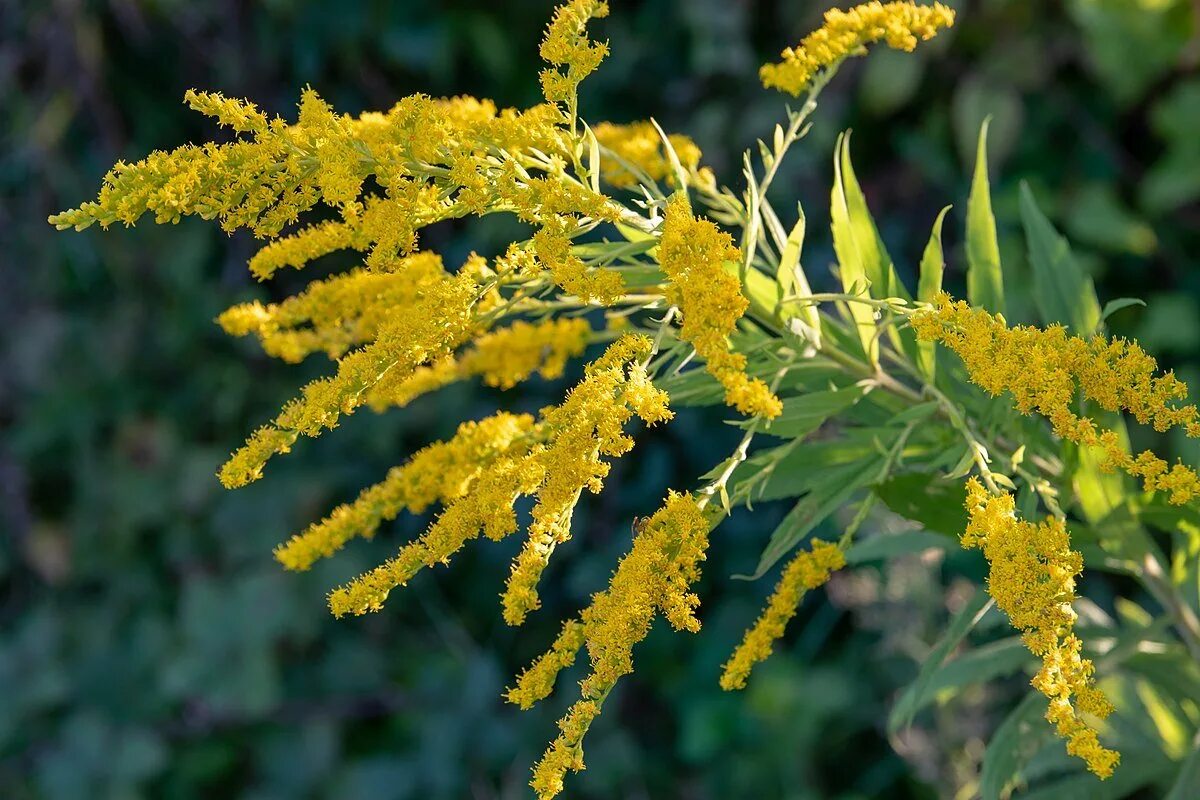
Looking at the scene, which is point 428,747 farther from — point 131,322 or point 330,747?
point 131,322

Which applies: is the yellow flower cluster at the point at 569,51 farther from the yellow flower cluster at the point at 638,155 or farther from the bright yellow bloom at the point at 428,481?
the bright yellow bloom at the point at 428,481

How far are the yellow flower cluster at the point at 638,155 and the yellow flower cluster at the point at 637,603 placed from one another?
0.39 m

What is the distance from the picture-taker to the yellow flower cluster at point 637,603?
0.95 m

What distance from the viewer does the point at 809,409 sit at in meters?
1.17

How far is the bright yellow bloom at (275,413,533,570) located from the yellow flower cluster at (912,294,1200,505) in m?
0.39

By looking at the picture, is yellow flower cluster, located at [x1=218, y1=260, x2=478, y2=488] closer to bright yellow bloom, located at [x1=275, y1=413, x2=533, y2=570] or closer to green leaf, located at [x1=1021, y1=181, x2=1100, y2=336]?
bright yellow bloom, located at [x1=275, y1=413, x2=533, y2=570]

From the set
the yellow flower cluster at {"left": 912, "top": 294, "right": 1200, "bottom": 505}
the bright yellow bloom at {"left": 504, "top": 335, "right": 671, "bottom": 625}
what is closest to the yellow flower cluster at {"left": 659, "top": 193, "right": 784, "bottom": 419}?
the bright yellow bloom at {"left": 504, "top": 335, "right": 671, "bottom": 625}

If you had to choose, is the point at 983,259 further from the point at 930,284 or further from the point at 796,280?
the point at 796,280

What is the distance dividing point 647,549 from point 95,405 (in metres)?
2.71

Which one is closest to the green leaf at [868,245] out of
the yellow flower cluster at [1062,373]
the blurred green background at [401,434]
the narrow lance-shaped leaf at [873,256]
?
the narrow lance-shaped leaf at [873,256]

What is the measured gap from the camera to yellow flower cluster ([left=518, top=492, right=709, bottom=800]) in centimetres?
95

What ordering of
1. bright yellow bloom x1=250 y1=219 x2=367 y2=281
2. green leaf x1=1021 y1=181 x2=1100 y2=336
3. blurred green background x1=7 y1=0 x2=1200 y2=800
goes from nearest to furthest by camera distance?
bright yellow bloom x1=250 y1=219 x2=367 y2=281, green leaf x1=1021 y1=181 x2=1100 y2=336, blurred green background x1=7 y1=0 x2=1200 y2=800

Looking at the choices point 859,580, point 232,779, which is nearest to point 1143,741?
point 859,580

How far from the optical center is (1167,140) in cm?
250
